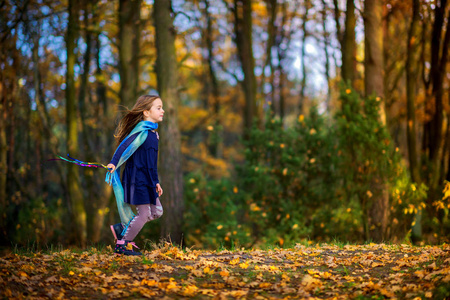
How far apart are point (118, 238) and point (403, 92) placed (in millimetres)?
13716

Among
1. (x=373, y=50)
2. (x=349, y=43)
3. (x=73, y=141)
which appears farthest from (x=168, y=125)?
(x=349, y=43)

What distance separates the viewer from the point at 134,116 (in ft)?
19.6

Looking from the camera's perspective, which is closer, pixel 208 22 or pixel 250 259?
pixel 250 259

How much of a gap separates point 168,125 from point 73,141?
134 inches

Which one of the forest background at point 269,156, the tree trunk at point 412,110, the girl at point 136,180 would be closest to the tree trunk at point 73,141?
the forest background at point 269,156

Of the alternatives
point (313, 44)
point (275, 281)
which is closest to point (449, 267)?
point (275, 281)

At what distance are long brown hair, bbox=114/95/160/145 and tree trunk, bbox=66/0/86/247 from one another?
6.44m

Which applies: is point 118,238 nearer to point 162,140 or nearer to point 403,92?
point 162,140

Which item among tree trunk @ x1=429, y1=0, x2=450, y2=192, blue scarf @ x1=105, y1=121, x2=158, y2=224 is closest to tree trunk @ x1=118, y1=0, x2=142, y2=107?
blue scarf @ x1=105, y1=121, x2=158, y2=224

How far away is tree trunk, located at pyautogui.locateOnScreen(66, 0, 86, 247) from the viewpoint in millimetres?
11922

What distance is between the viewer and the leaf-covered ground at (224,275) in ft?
14.5

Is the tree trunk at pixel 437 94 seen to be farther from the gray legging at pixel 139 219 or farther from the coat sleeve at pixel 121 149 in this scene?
the coat sleeve at pixel 121 149

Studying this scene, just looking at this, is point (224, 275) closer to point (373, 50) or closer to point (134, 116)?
point (134, 116)

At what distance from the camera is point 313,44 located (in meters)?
22.0
